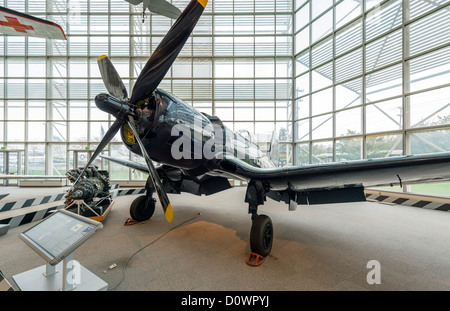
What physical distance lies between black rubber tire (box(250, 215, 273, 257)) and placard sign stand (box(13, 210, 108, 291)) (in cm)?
195

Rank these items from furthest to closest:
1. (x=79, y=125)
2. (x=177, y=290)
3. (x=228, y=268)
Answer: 1. (x=79, y=125)
2. (x=228, y=268)
3. (x=177, y=290)

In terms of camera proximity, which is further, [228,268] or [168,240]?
[168,240]

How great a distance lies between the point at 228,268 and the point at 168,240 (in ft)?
4.81

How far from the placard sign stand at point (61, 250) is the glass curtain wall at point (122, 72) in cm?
1103

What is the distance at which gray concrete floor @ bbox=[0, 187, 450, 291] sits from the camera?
7.32 feet

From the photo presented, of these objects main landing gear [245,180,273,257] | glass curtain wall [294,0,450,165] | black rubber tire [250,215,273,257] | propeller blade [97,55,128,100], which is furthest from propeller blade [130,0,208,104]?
glass curtain wall [294,0,450,165]

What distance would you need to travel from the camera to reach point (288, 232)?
395 centimetres

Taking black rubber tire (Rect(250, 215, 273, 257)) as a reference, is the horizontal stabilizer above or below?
above

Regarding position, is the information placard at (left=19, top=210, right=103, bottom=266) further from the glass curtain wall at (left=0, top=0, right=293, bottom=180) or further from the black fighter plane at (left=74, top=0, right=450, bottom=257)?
the glass curtain wall at (left=0, top=0, right=293, bottom=180)

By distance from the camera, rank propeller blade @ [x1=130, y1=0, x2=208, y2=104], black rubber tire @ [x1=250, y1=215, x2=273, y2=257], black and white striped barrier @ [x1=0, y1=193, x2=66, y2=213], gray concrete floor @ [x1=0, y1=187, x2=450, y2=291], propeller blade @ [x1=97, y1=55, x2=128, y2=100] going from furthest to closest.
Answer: black and white striped barrier @ [x1=0, y1=193, x2=66, y2=213] < black rubber tire @ [x1=250, y1=215, x2=273, y2=257] < propeller blade @ [x1=97, y1=55, x2=128, y2=100] < gray concrete floor @ [x1=0, y1=187, x2=450, y2=291] < propeller blade @ [x1=130, y1=0, x2=208, y2=104]

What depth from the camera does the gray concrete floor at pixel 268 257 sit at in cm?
223

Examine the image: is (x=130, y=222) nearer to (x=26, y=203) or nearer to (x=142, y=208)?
(x=142, y=208)

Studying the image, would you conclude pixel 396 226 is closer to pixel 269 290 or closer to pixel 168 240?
pixel 269 290

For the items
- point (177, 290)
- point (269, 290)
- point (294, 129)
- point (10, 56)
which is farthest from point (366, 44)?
point (10, 56)
